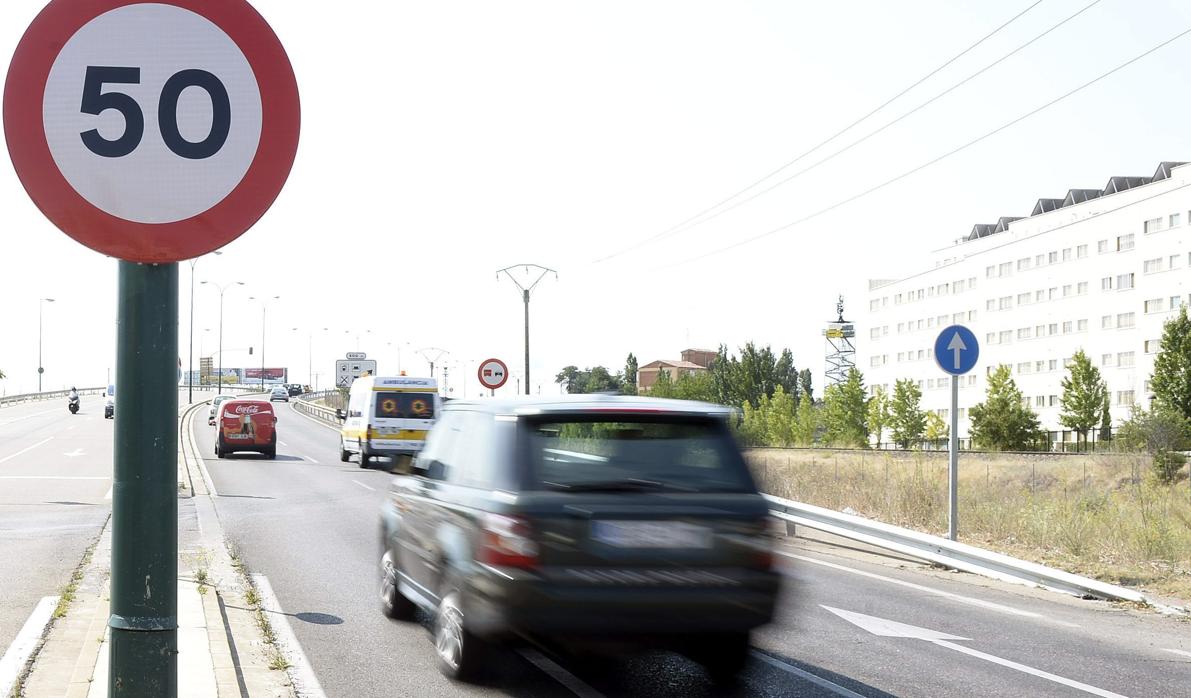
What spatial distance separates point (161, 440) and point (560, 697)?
480 cm

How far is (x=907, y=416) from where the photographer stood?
106m

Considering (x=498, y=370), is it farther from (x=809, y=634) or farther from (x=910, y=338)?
(x=910, y=338)

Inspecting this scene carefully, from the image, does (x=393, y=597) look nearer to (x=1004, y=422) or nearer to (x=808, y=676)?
(x=808, y=676)

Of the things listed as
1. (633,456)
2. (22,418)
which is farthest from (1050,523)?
(22,418)

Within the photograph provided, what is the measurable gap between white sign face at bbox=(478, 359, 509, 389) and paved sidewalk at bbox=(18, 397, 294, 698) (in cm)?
1822

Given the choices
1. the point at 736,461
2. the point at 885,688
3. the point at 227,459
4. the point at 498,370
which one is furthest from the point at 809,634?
the point at 227,459

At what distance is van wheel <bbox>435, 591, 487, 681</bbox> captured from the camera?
684cm

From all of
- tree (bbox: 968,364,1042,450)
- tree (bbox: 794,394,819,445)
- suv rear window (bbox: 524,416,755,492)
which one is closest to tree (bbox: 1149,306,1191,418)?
tree (bbox: 968,364,1042,450)

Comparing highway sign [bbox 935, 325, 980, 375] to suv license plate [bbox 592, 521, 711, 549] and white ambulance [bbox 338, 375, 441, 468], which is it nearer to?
suv license plate [bbox 592, 521, 711, 549]

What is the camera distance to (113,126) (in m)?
2.37

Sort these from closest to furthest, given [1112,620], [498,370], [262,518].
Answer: [1112,620], [262,518], [498,370]

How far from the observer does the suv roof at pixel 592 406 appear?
6738 millimetres

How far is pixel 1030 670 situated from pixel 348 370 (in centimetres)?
5072

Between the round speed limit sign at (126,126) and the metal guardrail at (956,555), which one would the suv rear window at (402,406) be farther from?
the round speed limit sign at (126,126)
